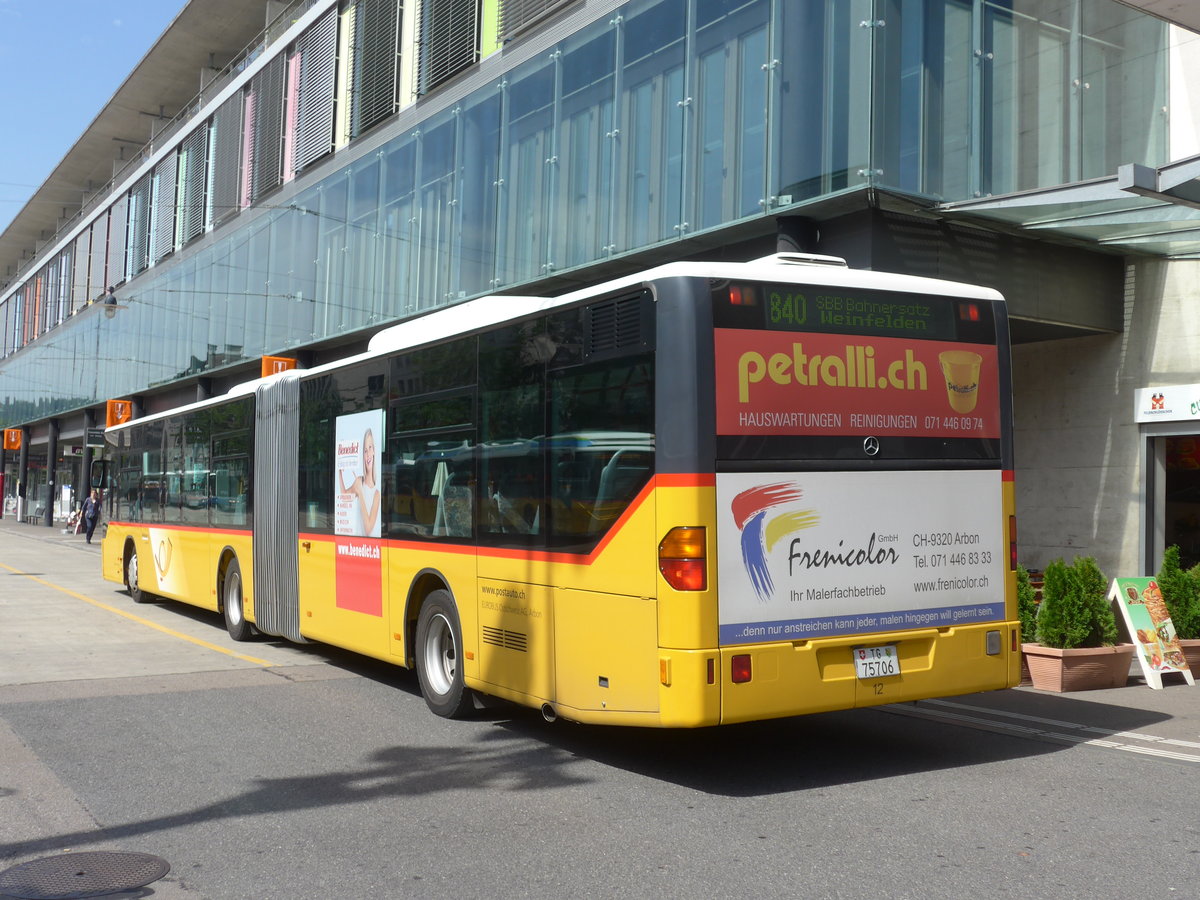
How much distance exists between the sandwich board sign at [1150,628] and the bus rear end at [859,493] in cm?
383

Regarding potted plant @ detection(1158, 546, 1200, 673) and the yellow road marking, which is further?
the yellow road marking

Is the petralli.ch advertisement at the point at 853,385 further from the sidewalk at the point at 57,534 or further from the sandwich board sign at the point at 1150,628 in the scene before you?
the sidewalk at the point at 57,534

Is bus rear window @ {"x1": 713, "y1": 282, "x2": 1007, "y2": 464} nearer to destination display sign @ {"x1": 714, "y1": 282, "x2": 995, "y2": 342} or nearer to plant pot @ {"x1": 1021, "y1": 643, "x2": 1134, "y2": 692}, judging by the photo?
destination display sign @ {"x1": 714, "y1": 282, "x2": 995, "y2": 342}

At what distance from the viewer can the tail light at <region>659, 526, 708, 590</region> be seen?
640 centimetres

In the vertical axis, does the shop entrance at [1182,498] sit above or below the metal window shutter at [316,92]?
below

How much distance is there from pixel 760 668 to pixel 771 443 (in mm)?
1259

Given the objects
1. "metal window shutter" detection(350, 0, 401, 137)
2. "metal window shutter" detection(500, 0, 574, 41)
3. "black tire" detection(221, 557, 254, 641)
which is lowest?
"black tire" detection(221, 557, 254, 641)

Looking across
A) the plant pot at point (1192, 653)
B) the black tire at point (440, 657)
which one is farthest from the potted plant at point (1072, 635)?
the black tire at point (440, 657)

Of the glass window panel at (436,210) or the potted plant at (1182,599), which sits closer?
the potted plant at (1182,599)

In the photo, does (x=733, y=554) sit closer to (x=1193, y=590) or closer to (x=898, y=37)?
(x=1193, y=590)

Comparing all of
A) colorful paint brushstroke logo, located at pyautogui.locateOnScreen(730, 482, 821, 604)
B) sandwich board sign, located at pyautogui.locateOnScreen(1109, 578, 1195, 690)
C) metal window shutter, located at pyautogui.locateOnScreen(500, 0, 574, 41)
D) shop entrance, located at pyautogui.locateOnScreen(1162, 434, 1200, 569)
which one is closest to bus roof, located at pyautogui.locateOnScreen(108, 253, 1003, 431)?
colorful paint brushstroke logo, located at pyautogui.locateOnScreen(730, 482, 821, 604)

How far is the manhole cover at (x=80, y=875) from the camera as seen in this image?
192 inches

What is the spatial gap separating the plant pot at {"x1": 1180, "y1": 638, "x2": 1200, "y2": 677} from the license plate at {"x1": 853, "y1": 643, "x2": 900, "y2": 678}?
18.3 ft

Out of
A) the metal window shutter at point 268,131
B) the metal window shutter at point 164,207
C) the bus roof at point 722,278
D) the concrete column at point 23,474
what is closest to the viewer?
the bus roof at point 722,278
